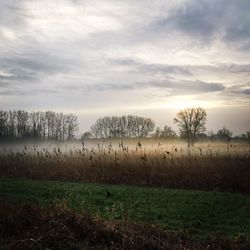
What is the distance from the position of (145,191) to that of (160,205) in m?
2.61

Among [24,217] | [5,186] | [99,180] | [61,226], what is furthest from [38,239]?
[99,180]

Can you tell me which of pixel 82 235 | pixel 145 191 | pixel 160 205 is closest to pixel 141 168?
pixel 145 191

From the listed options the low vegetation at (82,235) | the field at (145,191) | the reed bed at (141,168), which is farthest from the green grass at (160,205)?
the reed bed at (141,168)

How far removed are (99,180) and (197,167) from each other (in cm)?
445

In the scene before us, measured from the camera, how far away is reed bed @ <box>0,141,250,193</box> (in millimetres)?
15750

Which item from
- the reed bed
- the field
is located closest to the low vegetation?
the field

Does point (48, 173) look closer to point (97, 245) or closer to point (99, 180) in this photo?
point (99, 180)

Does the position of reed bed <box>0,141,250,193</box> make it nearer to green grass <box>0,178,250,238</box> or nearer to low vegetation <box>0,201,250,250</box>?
green grass <box>0,178,250,238</box>

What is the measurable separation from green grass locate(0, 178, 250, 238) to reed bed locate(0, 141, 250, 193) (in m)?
1.82

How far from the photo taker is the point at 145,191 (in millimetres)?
14258

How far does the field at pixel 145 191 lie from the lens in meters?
8.28

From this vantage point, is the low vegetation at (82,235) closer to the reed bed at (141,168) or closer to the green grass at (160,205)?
the green grass at (160,205)

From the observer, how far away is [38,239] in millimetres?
6957

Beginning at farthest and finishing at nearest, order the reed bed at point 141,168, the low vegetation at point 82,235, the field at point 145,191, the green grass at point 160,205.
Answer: the reed bed at point 141,168 → the green grass at point 160,205 → the field at point 145,191 → the low vegetation at point 82,235
